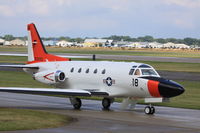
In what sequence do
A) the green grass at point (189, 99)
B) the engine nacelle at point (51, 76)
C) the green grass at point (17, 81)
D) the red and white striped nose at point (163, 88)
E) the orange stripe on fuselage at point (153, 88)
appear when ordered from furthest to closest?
the green grass at point (17, 81) → the engine nacelle at point (51, 76) → the green grass at point (189, 99) → the orange stripe on fuselage at point (153, 88) → the red and white striped nose at point (163, 88)

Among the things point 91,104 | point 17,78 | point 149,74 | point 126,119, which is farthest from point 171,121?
point 17,78

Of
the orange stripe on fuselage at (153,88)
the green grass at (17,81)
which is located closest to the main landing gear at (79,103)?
the orange stripe on fuselage at (153,88)

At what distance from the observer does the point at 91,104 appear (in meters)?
32.8

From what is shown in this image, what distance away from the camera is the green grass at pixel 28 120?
2245 centimetres

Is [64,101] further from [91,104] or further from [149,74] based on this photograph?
[149,74]

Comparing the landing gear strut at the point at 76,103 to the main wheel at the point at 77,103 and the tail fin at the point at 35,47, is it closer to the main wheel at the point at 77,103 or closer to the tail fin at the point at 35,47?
the main wheel at the point at 77,103

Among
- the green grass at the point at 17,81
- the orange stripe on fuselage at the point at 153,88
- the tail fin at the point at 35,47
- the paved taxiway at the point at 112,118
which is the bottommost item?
the green grass at the point at 17,81

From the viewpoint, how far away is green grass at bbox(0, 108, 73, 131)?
2245 centimetres

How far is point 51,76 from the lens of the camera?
3259 cm

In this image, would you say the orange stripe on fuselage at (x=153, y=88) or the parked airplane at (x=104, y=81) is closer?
the orange stripe on fuselage at (x=153, y=88)

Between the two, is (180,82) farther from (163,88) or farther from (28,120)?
(28,120)

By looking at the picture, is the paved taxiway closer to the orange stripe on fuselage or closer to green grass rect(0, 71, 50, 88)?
the orange stripe on fuselage

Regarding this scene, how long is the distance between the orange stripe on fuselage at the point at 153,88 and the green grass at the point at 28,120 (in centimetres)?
455

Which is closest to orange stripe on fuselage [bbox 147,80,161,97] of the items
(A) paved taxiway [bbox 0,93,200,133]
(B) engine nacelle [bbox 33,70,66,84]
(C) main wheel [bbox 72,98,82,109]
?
(A) paved taxiway [bbox 0,93,200,133]
